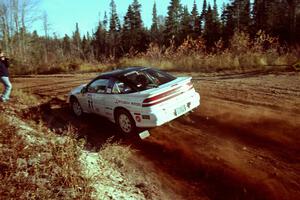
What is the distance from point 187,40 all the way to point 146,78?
10381 millimetres

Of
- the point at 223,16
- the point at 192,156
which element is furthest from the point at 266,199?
the point at 223,16

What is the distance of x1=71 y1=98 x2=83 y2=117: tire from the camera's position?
8742 millimetres

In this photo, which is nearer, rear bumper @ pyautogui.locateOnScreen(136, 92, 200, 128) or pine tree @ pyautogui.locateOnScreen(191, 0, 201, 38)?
rear bumper @ pyautogui.locateOnScreen(136, 92, 200, 128)

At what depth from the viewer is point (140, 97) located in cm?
635

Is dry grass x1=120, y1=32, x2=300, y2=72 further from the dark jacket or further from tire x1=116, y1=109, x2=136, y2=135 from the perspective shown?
the dark jacket

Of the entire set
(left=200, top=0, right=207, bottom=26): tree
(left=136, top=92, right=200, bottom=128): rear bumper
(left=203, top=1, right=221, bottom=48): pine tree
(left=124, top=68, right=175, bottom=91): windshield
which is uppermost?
(left=200, top=0, right=207, bottom=26): tree

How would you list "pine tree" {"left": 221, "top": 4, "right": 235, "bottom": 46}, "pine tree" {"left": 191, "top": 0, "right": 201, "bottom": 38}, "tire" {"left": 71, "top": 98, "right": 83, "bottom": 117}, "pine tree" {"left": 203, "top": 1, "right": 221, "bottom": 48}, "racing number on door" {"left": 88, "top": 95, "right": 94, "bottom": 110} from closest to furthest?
"racing number on door" {"left": 88, "top": 95, "right": 94, "bottom": 110}, "tire" {"left": 71, "top": 98, "right": 83, "bottom": 117}, "pine tree" {"left": 221, "top": 4, "right": 235, "bottom": 46}, "pine tree" {"left": 203, "top": 1, "right": 221, "bottom": 48}, "pine tree" {"left": 191, "top": 0, "right": 201, "bottom": 38}

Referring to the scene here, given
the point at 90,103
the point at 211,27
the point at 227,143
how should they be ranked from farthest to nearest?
the point at 211,27 < the point at 90,103 < the point at 227,143

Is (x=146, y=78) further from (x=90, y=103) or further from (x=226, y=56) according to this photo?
(x=226, y=56)

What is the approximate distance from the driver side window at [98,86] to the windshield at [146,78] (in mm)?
750

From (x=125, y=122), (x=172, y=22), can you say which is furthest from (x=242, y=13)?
(x=125, y=122)

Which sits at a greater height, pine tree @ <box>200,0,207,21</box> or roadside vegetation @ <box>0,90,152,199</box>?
pine tree @ <box>200,0,207,21</box>

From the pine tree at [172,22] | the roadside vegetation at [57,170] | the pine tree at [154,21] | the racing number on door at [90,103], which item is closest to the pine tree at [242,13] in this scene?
the pine tree at [172,22]

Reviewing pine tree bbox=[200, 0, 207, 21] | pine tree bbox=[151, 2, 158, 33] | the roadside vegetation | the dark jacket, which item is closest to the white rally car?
the roadside vegetation
